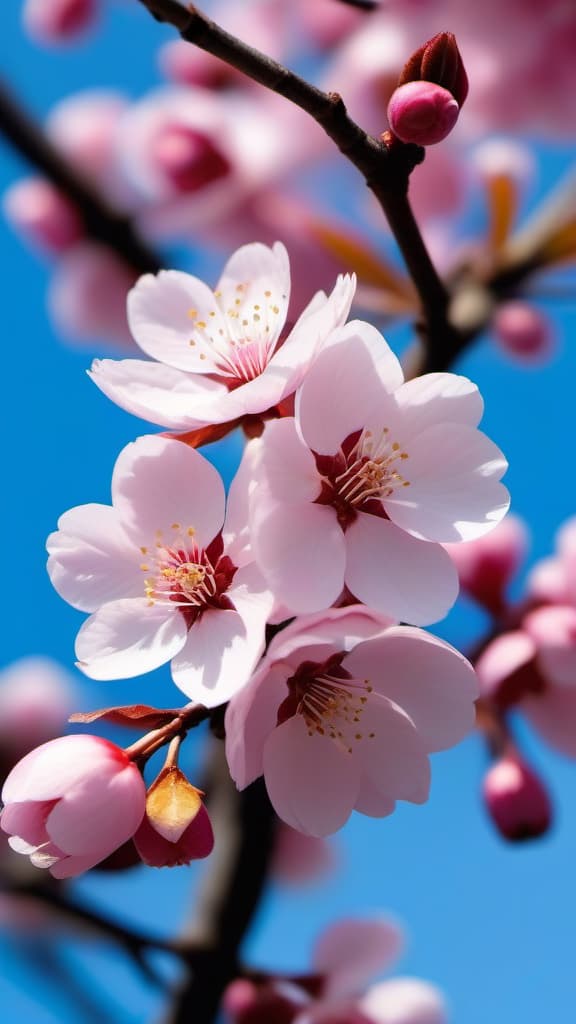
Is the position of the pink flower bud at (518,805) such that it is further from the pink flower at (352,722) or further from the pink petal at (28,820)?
the pink petal at (28,820)

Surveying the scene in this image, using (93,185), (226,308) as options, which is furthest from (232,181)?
(226,308)

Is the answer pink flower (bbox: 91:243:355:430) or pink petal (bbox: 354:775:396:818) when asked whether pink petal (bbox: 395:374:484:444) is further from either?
pink petal (bbox: 354:775:396:818)

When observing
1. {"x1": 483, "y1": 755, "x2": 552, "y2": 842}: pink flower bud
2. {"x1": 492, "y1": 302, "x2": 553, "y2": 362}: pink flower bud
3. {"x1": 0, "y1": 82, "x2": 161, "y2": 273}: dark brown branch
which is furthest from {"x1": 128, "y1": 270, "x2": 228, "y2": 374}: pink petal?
{"x1": 492, "y1": 302, "x2": 553, "y2": 362}: pink flower bud

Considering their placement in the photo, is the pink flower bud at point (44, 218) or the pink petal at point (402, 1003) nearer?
the pink petal at point (402, 1003)

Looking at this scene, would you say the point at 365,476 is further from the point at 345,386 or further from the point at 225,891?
the point at 225,891

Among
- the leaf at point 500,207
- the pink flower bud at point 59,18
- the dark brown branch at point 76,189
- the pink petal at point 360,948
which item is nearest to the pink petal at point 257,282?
the leaf at point 500,207
